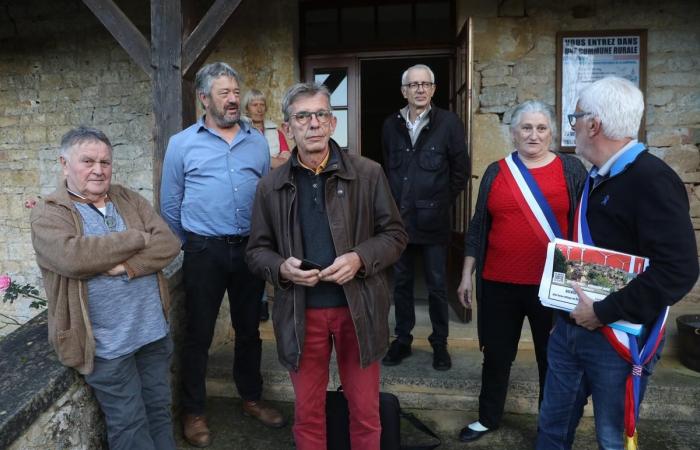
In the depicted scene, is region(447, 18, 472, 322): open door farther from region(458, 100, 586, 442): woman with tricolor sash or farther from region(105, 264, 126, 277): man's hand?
region(105, 264, 126, 277): man's hand

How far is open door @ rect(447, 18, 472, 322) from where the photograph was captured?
3.63m

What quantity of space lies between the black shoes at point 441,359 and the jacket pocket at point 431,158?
3.85ft

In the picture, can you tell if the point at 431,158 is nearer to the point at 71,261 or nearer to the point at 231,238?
the point at 231,238

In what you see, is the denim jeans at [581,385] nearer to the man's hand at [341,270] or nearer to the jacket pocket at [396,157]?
the man's hand at [341,270]

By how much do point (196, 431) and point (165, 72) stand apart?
2173mm

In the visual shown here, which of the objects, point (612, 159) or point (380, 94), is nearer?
point (612, 159)

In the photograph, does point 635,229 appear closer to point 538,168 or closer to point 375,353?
point 538,168

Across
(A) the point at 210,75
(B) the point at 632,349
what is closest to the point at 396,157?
(A) the point at 210,75

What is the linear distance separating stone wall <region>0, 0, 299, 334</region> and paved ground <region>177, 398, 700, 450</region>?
2.73m

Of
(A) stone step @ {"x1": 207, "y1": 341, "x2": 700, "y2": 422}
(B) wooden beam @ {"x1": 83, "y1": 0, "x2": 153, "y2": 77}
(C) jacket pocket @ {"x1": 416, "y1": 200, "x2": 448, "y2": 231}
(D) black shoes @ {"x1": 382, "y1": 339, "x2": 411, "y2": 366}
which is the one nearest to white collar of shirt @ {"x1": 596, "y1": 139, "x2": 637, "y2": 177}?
(C) jacket pocket @ {"x1": 416, "y1": 200, "x2": 448, "y2": 231}

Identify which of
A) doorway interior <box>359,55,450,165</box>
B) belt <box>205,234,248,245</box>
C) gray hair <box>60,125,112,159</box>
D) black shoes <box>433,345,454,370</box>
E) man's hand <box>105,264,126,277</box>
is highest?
doorway interior <box>359,55,450,165</box>

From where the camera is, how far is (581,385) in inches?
74.6

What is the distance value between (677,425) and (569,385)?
1589 mm

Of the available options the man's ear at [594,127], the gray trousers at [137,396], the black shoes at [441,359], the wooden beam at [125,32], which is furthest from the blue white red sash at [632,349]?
the wooden beam at [125,32]
